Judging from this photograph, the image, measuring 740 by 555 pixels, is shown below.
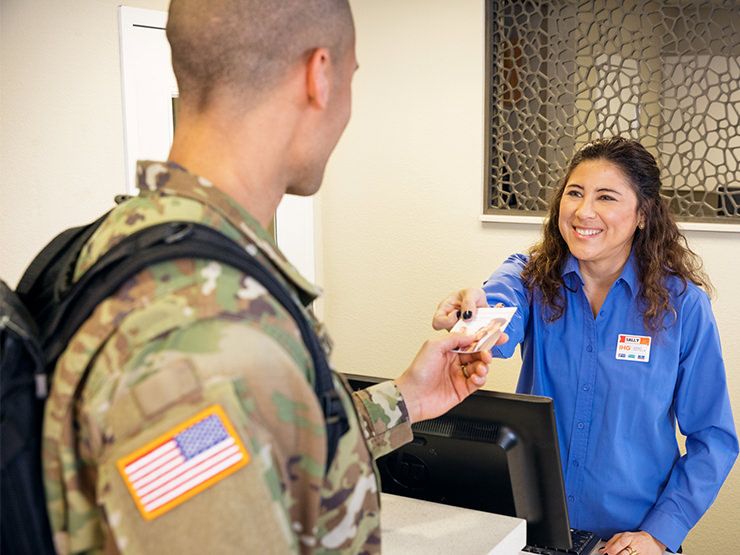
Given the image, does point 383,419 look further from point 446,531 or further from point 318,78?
point 318,78

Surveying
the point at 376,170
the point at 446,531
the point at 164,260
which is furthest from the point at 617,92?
the point at 164,260

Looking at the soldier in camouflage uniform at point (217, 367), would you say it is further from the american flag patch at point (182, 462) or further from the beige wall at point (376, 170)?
the beige wall at point (376, 170)

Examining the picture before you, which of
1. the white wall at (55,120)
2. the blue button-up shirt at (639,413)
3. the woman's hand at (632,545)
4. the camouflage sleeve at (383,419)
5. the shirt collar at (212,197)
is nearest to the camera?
the shirt collar at (212,197)

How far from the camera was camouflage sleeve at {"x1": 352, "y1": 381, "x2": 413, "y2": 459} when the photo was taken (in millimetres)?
1404

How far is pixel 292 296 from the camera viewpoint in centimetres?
85

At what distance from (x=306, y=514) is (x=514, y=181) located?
304 cm

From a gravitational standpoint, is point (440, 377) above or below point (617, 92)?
below

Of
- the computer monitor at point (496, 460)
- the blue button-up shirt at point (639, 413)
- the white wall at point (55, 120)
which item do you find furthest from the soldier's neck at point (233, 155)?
the white wall at point (55, 120)

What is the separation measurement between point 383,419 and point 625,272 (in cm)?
118

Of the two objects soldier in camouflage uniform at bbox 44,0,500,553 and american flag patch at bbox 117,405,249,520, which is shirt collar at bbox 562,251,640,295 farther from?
american flag patch at bbox 117,405,249,520

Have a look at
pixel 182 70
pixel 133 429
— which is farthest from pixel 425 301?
pixel 133 429

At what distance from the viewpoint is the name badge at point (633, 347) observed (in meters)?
2.27

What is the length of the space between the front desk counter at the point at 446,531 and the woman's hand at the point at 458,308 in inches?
17.8

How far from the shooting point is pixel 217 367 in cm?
72
